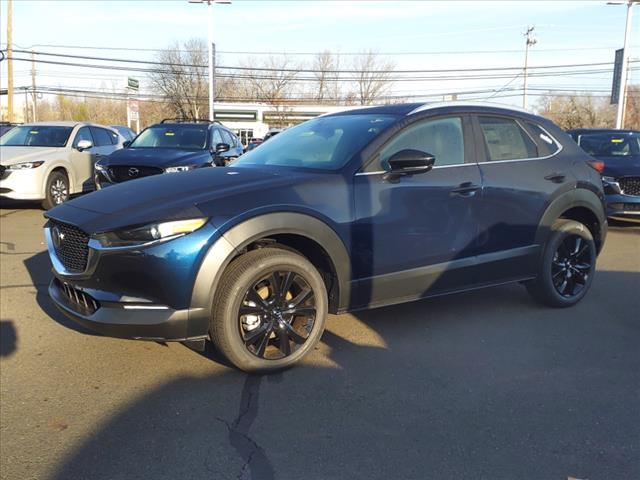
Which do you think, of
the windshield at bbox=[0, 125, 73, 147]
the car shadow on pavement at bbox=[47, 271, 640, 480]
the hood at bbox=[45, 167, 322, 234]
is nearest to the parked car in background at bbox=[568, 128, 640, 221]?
the car shadow on pavement at bbox=[47, 271, 640, 480]

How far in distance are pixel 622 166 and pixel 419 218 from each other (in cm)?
694

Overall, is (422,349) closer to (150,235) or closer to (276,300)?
(276,300)

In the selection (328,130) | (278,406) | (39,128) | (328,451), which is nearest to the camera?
(328,451)

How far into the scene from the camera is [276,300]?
3.75 meters

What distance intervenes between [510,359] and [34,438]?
120 inches

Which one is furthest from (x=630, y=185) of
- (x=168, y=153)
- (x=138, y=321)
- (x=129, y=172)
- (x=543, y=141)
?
(x=138, y=321)

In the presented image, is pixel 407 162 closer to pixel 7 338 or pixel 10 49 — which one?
pixel 7 338

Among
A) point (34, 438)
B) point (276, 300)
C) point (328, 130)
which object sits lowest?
point (34, 438)

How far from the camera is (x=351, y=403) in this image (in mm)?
3357

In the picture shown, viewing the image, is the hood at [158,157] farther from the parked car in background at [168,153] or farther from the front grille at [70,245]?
the front grille at [70,245]

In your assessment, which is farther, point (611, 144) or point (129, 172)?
point (611, 144)

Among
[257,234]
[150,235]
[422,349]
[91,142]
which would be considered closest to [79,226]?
[150,235]

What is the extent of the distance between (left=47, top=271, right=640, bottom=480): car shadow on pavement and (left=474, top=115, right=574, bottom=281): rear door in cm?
62

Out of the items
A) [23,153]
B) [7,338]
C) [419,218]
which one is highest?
[23,153]
